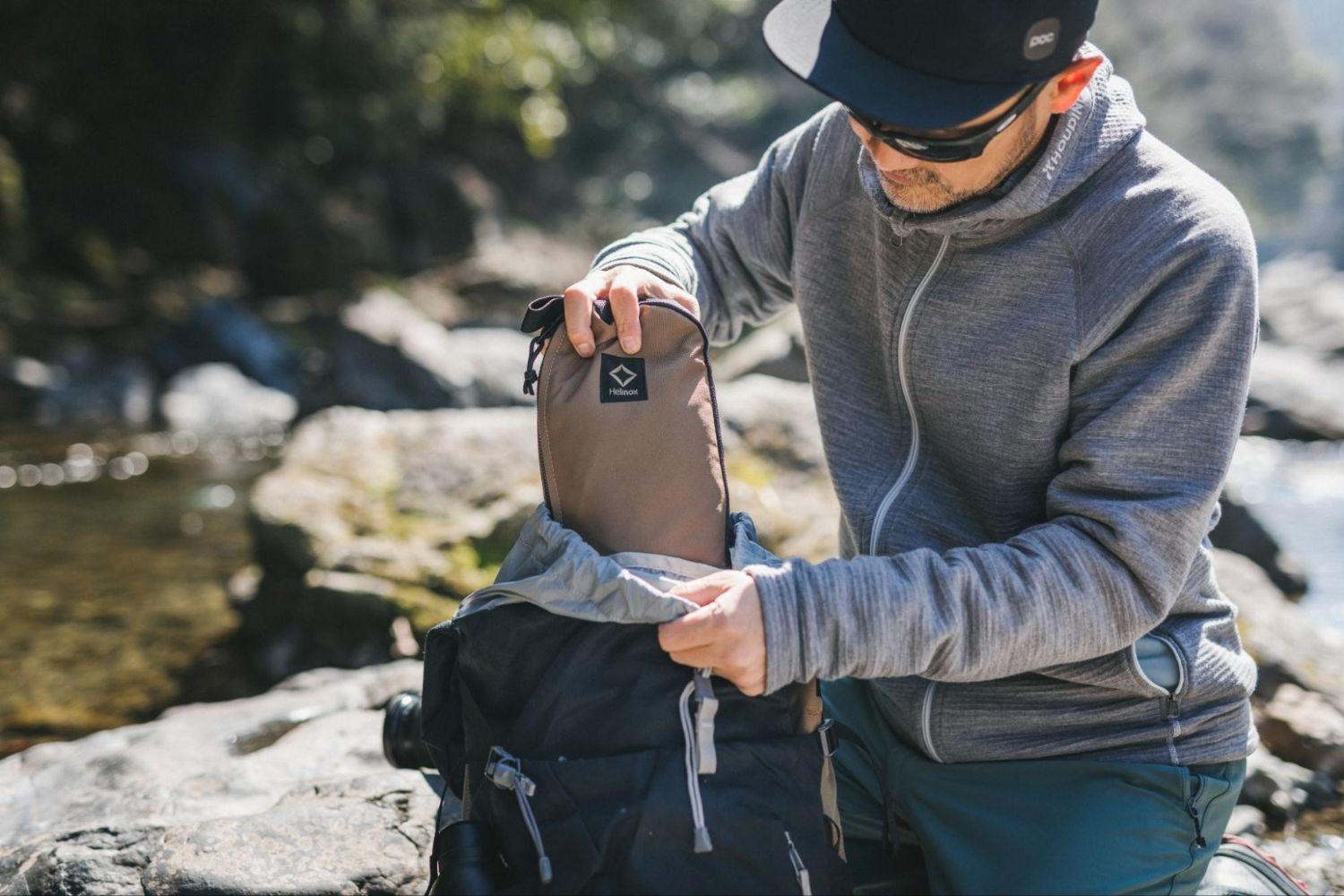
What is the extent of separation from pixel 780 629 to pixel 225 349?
40.0 ft

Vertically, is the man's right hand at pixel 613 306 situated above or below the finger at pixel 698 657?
above

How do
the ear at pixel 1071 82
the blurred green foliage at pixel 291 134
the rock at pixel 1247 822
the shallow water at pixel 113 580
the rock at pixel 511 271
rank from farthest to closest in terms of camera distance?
1. the rock at pixel 511 271
2. the blurred green foliage at pixel 291 134
3. the shallow water at pixel 113 580
4. the rock at pixel 1247 822
5. the ear at pixel 1071 82

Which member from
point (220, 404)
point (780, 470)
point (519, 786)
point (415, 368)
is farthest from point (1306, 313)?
point (519, 786)

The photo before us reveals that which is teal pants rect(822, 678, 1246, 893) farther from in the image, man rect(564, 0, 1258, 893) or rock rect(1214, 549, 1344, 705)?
rock rect(1214, 549, 1344, 705)

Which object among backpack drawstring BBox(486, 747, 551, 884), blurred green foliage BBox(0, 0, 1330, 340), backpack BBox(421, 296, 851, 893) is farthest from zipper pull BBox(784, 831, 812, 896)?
blurred green foliage BBox(0, 0, 1330, 340)

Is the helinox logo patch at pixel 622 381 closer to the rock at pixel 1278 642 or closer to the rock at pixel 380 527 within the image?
the rock at pixel 380 527

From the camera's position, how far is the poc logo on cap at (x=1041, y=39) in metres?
1.58

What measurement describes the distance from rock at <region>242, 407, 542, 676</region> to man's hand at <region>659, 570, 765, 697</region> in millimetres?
2509

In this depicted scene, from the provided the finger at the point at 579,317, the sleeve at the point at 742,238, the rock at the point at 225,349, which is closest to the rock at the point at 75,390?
the rock at the point at 225,349

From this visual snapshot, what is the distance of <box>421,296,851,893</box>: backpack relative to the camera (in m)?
1.58

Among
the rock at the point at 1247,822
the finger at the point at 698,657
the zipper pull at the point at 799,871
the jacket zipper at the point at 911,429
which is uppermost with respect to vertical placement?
the jacket zipper at the point at 911,429

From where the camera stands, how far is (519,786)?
1.63 meters

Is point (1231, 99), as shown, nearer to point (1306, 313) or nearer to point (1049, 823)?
point (1306, 313)

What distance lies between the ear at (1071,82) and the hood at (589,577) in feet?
2.92
